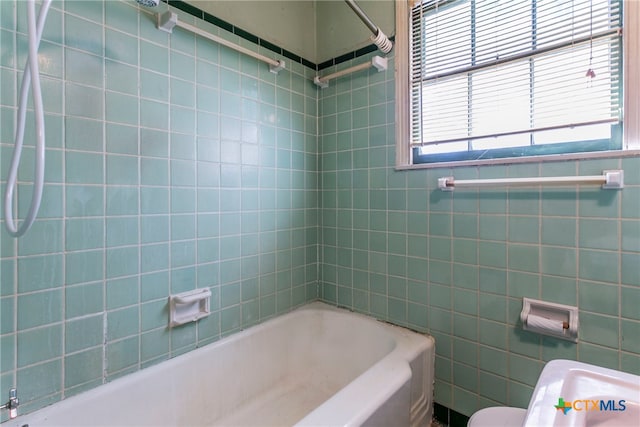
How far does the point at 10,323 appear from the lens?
37.4 inches

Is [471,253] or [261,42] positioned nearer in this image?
[471,253]

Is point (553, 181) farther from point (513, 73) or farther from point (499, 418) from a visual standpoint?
point (499, 418)

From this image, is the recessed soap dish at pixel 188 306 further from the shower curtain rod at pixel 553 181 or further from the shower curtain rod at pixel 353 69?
the shower curtain rod at pixel 353 69

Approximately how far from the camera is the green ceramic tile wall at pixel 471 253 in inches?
43.3

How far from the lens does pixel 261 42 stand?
1651 millimetres

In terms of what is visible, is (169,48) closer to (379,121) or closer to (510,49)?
(379,121)

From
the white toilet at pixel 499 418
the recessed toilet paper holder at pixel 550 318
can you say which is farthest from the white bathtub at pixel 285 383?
the recessed toilet paper holder at pixel 550 318

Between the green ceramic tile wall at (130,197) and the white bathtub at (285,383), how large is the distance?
0.08 metres

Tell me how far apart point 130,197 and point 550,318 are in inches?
68.2

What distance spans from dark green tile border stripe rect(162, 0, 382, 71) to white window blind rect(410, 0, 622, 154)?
0.35 metres

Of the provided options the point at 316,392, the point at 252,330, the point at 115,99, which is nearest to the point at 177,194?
the point at 115,99

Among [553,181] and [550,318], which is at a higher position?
[553,181]

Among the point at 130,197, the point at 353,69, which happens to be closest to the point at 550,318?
the point at 353,69

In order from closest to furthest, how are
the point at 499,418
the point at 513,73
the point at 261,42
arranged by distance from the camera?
the point at 499,418 → the point at 513,73 → the point at 261,42
